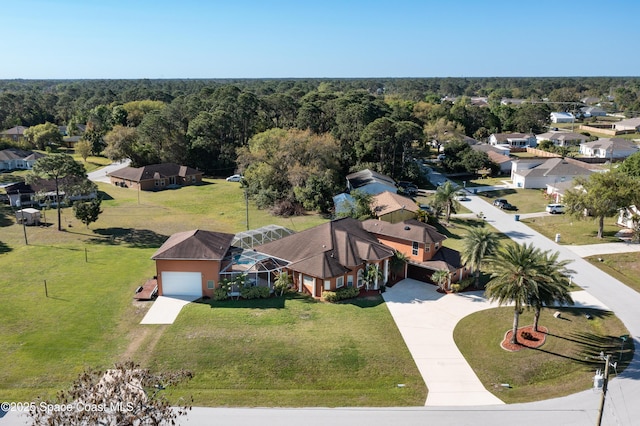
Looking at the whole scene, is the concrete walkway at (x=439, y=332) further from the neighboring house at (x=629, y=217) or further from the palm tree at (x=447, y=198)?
the neighboring house at (x=629, y=217)

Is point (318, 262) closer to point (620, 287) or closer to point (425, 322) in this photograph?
point (425, 322)

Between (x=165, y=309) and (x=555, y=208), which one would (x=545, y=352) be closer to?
(x=165, y=309)

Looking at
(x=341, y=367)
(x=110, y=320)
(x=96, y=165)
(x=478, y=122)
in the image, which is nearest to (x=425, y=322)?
(x=341, y=367)

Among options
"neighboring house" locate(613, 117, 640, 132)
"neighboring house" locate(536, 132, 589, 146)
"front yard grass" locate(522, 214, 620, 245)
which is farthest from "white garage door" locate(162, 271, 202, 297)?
"neighboring house" locate(613, 117, 640, 132)

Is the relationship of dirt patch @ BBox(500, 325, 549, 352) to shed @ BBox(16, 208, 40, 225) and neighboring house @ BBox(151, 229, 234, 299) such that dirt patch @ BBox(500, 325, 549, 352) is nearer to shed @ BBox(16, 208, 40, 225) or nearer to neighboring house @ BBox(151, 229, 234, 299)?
neighboring house @ BBox(151, 229, 234, 299)

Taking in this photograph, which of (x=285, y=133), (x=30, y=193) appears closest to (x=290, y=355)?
(x=285, y=133)

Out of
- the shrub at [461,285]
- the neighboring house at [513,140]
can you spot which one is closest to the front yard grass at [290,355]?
the shrub at [461,285]
